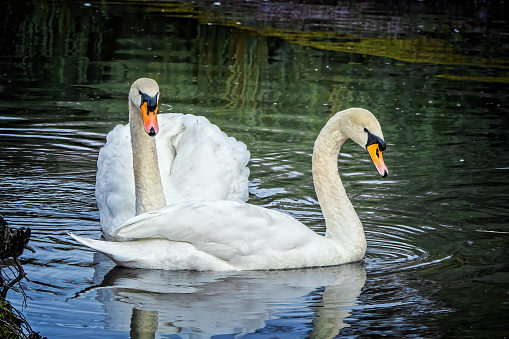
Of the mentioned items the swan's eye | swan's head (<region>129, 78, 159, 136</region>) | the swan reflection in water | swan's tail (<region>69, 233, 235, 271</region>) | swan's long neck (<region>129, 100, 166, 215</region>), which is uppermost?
swan's head (<region>129, 78, 159, 136</region>)

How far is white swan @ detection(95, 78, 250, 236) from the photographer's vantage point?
6.98 meters

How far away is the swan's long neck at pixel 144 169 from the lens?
275 inches

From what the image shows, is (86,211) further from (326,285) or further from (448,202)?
(448,202)

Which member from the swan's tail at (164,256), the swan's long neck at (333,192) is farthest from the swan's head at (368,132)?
the swan's tail at (164,256)

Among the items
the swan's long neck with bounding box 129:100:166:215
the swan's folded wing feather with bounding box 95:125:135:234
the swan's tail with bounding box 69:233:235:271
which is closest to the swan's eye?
the swan's tail with bounding box 69:233:235:271

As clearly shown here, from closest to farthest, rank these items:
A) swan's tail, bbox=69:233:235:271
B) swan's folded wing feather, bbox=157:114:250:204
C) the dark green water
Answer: the dark green water
swan's tail, bbox=69:233:235:271
swan's folded wing feather, bbox=157:114:250:204

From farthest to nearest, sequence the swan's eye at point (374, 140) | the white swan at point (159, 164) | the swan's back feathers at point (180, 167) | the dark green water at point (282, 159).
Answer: the swan's back feathers at point (180, 167)
the white swan at point (159, 164)
the swan's eye at point (374, 140)
the dark green water at point (282, 159)

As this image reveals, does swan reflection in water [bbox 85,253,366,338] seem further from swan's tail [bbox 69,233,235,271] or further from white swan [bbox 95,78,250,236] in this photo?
white swan [bbox 95,78,250,236]

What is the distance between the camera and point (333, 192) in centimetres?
697

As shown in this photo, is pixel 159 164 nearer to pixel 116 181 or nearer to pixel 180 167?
pixel 180 167

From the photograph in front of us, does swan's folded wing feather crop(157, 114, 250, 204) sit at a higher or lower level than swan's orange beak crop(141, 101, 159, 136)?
lower

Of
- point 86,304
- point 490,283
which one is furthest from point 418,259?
point 86,304

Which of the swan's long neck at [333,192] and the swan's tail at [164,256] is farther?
the swan's long neck at [333,192]

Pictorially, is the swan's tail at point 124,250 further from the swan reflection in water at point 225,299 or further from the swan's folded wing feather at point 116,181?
the swan's folded wing feather at point 116,181
